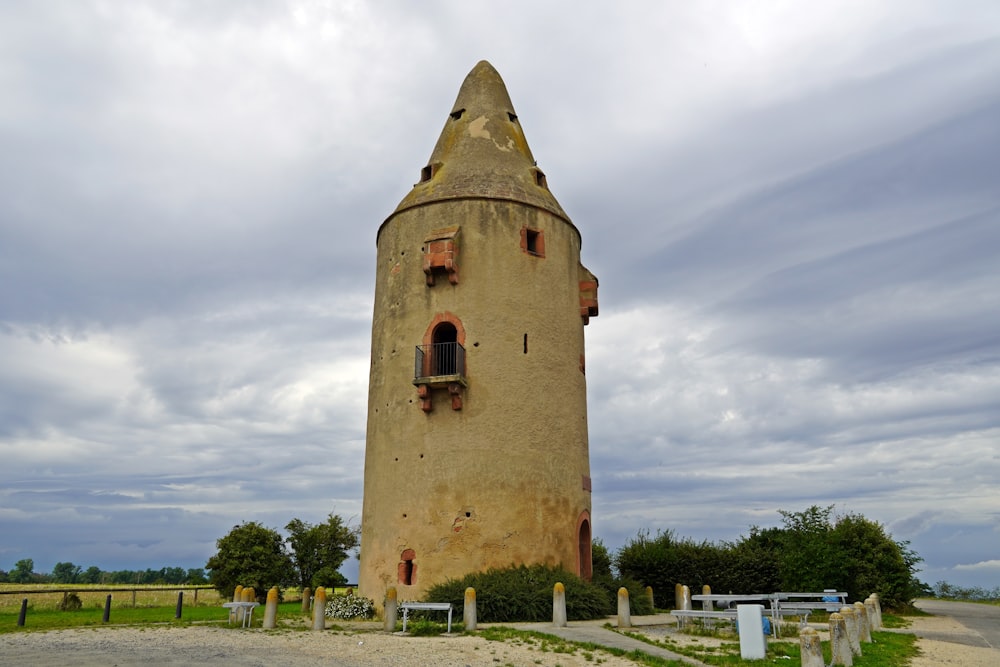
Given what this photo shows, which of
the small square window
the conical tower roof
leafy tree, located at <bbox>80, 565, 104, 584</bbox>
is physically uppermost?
the conical tower roof

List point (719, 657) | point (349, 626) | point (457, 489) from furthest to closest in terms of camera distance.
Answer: point (457, 489) → point (349, 626) → point (719, 657)

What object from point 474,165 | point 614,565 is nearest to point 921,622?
point 614,565

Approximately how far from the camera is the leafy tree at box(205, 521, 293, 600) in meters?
27.0

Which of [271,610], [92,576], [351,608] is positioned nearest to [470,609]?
[271,610]

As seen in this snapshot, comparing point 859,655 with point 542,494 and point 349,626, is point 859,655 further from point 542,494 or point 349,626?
point 349,626

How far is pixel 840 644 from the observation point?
11031 mm

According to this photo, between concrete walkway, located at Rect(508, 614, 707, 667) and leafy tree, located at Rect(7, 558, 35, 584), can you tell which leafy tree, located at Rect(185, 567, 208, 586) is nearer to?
leafy tree, located at Rect(7, 558, 35, 584)

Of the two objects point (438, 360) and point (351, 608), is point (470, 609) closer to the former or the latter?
point (351, 608)

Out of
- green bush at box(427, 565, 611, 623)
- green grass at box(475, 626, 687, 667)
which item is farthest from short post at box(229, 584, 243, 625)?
green grass at box(475, 626, 687, 667)

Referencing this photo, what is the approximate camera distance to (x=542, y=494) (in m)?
19.5

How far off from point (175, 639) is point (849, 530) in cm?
2046

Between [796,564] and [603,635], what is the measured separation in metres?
13.1

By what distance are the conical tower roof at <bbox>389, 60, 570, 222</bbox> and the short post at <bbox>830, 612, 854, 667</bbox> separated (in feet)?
46.3

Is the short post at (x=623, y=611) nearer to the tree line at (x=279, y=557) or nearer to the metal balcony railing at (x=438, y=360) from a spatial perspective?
the metal balcony railing at (x=438, y=360)
